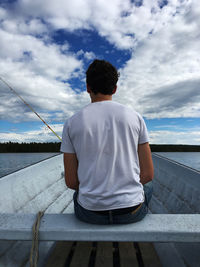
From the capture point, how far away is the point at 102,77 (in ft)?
5.44

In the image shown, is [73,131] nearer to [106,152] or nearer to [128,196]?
[106,152]

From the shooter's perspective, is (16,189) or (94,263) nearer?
(94,263)

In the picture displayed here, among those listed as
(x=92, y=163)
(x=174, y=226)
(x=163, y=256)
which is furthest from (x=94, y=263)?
(x=92, y=163)

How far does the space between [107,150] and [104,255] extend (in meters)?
1.51

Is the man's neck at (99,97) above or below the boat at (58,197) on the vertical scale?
above

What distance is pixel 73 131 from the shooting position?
161 cm

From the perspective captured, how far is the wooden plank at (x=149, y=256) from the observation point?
7.50ft

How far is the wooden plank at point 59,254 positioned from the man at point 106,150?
0.93m

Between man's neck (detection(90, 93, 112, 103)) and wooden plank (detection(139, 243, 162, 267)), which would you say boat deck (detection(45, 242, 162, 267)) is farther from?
man's neck (detection(90, 93, 112, 103))

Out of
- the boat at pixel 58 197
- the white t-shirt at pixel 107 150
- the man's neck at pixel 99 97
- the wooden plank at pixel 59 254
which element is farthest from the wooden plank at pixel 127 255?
the man's neck at pixel 99 97

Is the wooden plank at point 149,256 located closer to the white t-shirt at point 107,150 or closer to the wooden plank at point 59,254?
the wooden plank at point 59,254

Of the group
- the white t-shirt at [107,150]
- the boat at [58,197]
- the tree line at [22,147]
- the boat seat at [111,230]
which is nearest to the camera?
the white t-shirt at [107,150]

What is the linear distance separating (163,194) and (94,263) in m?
2.29

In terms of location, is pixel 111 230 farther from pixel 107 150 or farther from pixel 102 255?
pixel 102 255
